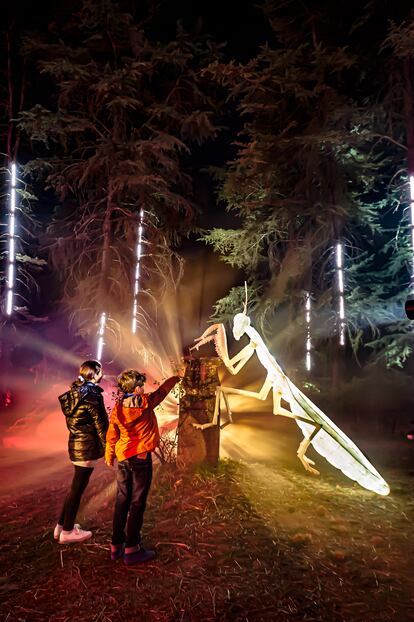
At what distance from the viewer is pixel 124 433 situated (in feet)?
14.1

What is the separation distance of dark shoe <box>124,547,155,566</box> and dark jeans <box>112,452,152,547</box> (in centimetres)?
9

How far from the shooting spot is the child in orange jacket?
4.26m

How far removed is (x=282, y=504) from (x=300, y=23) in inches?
600

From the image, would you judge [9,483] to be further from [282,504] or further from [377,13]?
[377,13]

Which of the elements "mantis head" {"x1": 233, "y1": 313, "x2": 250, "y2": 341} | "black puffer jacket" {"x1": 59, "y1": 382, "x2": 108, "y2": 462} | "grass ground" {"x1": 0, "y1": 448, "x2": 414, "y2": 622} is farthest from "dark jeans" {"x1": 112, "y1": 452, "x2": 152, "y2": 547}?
"mantis head" {"x1": 233, "y1": 313, "x2": 250, "y2": 341}

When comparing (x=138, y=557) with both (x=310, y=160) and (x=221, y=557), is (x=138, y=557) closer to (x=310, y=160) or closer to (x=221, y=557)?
(x=221, y=557)

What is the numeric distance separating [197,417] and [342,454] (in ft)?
7.52

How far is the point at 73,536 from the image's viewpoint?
15.5 feet

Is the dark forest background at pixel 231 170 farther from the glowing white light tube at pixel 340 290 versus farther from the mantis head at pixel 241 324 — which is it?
the mantis head at pixel 241 324

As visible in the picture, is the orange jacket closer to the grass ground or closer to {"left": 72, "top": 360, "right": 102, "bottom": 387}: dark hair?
{"left": 72, "top": 360, "right": 102, "bottom": 387}: dark hair

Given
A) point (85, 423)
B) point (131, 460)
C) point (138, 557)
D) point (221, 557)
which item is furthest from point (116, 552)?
point (85, 423)

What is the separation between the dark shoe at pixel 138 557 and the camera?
166 inches

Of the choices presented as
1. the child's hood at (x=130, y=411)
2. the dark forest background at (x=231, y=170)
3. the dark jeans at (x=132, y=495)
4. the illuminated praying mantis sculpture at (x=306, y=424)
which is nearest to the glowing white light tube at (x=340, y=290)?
the dark forest background at (x=231, y=170)

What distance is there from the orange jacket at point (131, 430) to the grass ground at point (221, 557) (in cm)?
111
